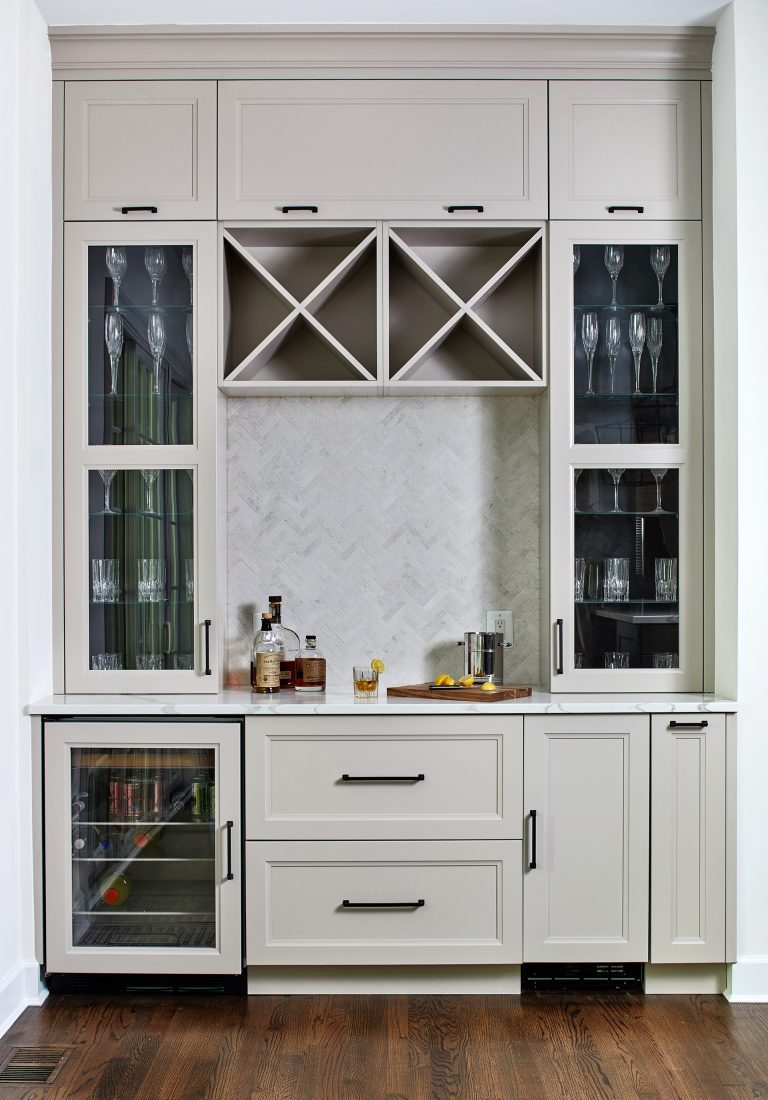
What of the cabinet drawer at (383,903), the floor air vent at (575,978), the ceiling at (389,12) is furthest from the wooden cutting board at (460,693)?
the ceiling at (389,12)

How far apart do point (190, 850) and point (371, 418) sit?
154 centimetres

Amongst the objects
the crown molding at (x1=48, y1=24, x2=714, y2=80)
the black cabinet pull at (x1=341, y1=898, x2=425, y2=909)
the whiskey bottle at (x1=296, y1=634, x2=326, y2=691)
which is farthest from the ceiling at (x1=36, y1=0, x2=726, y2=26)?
the black cabinet pull at (x1=341, y1=898, x2=425, y2=909)

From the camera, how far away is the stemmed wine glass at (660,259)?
2.69 m

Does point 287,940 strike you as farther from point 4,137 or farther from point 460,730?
point 4,137

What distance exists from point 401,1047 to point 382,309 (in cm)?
214

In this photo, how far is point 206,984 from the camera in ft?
8.14

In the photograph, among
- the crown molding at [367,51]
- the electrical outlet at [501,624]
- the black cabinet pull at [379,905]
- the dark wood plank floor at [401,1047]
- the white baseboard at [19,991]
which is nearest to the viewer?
the dark wood plank floor at [401,1047]

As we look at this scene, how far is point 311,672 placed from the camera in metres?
2.79

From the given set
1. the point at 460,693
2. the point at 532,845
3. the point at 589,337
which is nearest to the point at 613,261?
the point at 589,337

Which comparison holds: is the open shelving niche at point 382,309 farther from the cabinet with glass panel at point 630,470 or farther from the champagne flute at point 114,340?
the champagne flute at point 114,340

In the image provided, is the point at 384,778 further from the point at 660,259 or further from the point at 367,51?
the point at 367,51

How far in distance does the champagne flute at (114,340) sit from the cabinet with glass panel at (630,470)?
4.56 ft

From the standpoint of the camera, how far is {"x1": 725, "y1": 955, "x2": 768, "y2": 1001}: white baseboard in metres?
2.48

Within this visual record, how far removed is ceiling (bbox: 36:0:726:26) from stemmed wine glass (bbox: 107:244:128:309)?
0.69 m
